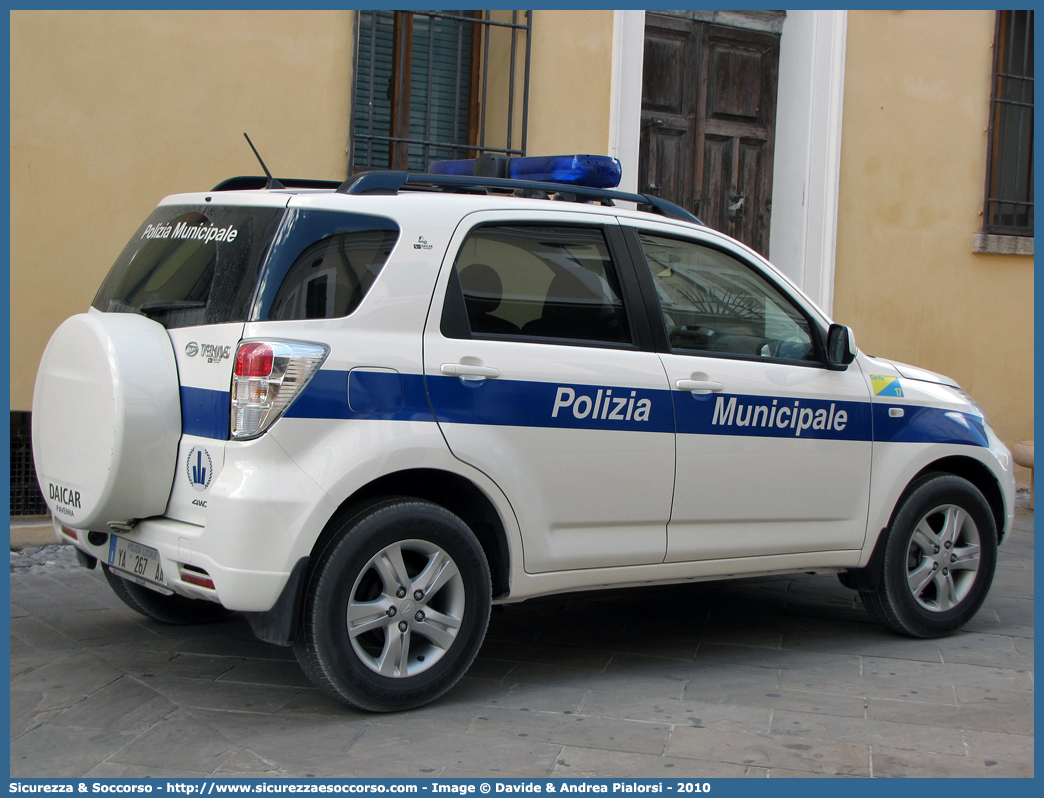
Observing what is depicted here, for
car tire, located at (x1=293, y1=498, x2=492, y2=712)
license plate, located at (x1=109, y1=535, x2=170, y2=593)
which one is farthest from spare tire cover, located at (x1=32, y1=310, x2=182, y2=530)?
car tire, located at (x1=293, y1=498, x2=492, y2=712)

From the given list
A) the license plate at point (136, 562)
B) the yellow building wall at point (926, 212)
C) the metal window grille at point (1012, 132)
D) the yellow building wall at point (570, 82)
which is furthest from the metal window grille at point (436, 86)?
the metal window grille at point (1012, 132)

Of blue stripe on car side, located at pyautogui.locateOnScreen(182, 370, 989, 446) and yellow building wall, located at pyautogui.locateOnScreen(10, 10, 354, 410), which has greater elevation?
yellow building wall, located at pyautogui.locateOnScreen(10, 10, 354, 410)

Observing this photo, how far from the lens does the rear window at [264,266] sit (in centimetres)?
367

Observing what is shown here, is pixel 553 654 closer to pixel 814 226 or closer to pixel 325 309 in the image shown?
pixel 325 309

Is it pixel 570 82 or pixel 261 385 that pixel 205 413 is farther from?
pixel 570 82

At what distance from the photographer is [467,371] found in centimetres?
387

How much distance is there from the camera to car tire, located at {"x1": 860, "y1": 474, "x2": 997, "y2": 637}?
195 inches

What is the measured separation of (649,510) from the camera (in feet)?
14.0

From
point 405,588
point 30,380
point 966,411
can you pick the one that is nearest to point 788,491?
point 966,411

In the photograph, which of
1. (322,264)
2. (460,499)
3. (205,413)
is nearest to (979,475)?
(460,499)

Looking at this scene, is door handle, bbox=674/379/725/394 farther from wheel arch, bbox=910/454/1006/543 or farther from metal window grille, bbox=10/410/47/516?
metal window grille, bbox=10/410/47/516

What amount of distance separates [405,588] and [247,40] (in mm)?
Answer: 4492

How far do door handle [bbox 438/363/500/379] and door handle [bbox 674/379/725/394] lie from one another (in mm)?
780

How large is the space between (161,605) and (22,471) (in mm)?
2217
